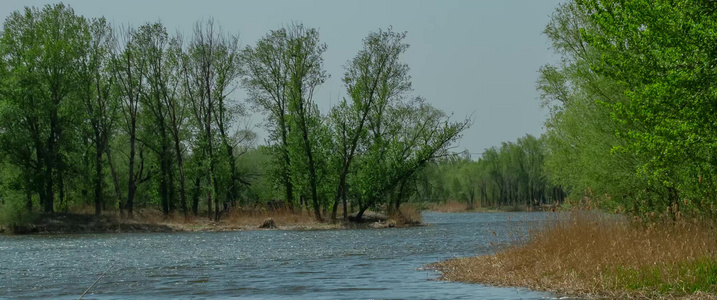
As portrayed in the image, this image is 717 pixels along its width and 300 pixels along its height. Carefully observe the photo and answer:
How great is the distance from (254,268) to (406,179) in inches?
1493

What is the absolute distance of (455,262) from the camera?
71.8 feet

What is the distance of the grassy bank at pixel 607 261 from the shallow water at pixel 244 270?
30.4 inches

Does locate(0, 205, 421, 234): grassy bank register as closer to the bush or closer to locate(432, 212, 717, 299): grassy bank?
the bush

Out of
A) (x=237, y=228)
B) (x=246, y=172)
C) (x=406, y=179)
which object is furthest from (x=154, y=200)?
(x=406, y=179)

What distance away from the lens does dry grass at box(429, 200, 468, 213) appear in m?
138

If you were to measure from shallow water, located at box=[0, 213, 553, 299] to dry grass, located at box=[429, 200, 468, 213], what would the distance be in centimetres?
10073

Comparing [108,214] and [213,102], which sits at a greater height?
[213,102]

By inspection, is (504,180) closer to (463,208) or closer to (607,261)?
(463,208)

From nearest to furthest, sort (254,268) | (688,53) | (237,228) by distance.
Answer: (688,53)
(254,268)
(237,228)

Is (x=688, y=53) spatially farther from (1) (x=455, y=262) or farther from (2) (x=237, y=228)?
(2) (x=237, y=228)

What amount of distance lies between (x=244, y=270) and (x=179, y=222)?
37.9 metres

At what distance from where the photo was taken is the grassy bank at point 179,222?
53.0 meters

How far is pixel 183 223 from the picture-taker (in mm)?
60188

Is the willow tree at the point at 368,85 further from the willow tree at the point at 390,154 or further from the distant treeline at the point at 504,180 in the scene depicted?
the distant treeline at the point at 504,180
